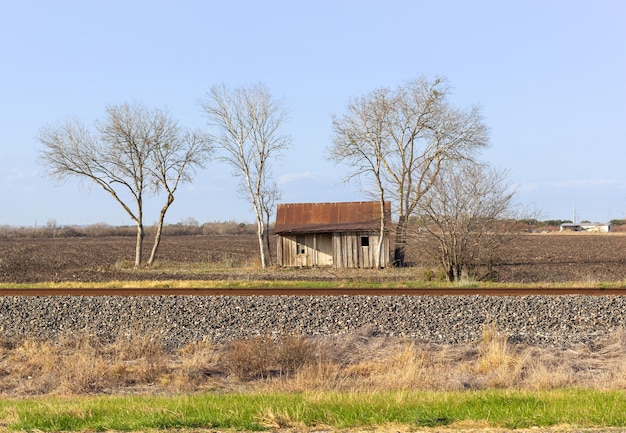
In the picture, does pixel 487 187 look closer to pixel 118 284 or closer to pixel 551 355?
pixel 118 284

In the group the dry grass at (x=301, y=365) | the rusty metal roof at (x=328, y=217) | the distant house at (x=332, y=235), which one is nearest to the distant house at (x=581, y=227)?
the rusty metal roof at (x=328, y=217)

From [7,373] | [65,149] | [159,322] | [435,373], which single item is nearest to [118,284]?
[159,322]

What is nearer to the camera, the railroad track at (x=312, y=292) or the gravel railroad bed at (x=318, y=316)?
the gravel railroad bed at (x=318, y=316)

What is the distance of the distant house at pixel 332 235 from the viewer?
4031 cm

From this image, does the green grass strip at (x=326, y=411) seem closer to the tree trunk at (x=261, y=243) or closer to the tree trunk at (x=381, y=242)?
the tree trunk at (x=381, y=242)

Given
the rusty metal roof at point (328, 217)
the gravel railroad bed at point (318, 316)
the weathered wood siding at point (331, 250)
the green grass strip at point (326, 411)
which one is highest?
the rusty metal roof at point (328, 217)

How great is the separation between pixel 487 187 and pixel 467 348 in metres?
17.8

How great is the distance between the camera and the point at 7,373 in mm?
12922

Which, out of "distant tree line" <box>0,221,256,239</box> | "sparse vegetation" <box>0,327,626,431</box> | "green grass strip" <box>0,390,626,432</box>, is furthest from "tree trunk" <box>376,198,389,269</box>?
"distant tree line" <box>0,221,256,239</box>

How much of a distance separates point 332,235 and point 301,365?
2819 cm

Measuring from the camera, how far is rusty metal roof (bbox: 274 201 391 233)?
40.6 meters

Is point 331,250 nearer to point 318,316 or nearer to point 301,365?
point 318,316

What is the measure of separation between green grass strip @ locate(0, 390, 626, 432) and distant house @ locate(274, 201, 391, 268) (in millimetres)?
30061

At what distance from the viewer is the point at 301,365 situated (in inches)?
499
